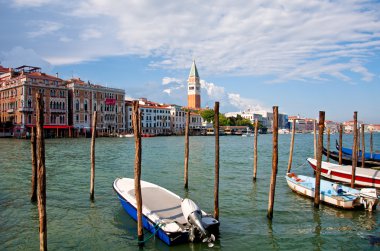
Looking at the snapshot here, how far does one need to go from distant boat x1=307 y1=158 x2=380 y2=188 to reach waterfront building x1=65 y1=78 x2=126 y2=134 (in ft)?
163

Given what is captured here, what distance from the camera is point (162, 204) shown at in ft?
29.3

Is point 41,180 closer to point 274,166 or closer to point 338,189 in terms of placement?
point 274,166

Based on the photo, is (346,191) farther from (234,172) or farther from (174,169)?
(174,169)

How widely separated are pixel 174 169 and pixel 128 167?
3021 mm

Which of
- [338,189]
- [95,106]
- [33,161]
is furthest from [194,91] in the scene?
[33,161]

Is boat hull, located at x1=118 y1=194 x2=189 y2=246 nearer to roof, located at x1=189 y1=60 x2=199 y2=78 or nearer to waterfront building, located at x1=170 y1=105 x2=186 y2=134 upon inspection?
waterfront building, located at x1=170 y1=105 x2=186 y2=134

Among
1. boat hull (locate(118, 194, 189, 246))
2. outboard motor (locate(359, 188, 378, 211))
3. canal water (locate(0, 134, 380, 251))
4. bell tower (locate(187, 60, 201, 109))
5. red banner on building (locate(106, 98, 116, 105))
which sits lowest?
canal water (locate(0, 134, 380, 251))

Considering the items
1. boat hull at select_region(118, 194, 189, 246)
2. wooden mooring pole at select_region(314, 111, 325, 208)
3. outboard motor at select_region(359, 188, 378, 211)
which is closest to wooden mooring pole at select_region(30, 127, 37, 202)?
boat hull at select_region(118, 194, 189, 246)

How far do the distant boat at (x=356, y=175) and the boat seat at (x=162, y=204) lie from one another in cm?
875

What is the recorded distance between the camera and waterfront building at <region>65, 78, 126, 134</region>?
58688 mm

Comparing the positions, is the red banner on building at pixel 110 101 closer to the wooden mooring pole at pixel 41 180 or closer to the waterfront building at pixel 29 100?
the waterfront building at pixel 29 100

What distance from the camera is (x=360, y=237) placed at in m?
8.30

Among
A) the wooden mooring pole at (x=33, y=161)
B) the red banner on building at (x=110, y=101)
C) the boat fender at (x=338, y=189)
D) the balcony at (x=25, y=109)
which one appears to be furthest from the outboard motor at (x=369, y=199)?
the red banner on building at (x=110, y=101)

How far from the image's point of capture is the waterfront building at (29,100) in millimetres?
51156
